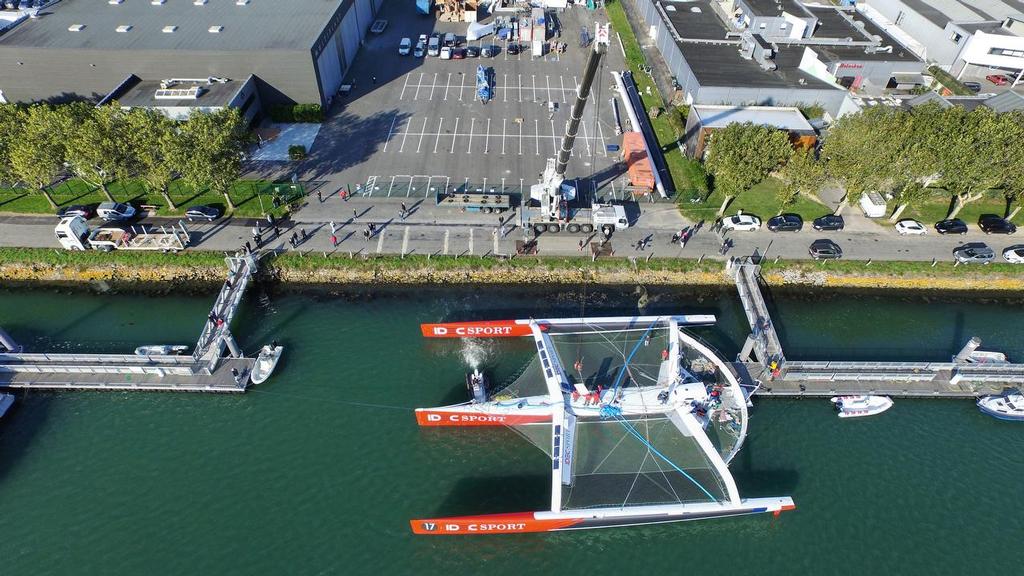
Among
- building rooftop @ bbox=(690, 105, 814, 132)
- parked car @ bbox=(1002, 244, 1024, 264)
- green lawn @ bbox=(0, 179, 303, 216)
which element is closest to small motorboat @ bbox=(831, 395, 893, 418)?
parked car @ bbox=(1002, 244, 1024, 264)

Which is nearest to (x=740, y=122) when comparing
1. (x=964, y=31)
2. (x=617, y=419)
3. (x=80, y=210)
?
(x=617, y=419)

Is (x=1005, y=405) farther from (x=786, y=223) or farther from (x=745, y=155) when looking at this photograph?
(x=745, y=155)

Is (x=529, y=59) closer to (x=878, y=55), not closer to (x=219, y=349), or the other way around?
(x=878, y=55)

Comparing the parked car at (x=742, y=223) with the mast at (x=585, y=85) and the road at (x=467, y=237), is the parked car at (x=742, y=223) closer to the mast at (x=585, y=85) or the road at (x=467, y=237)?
the road at (x=467, y=237)

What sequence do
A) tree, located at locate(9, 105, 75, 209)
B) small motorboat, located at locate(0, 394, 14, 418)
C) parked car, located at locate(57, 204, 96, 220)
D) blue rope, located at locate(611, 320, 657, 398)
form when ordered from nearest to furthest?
small motorboat, located at locate(0, 394, 14, 418)
blue rope, located at locate(611, 320, 657, 398)
tree, located at locate(9, 105, 75, 209)
parked car, located at locate(57, 204, 96, 220)

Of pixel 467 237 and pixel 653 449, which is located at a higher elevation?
pixel 467 237

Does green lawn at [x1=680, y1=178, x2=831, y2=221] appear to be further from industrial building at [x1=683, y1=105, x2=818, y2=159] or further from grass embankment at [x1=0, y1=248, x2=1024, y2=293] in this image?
industrial building at [x1=683, y1=105, x2=818, y2=159]
